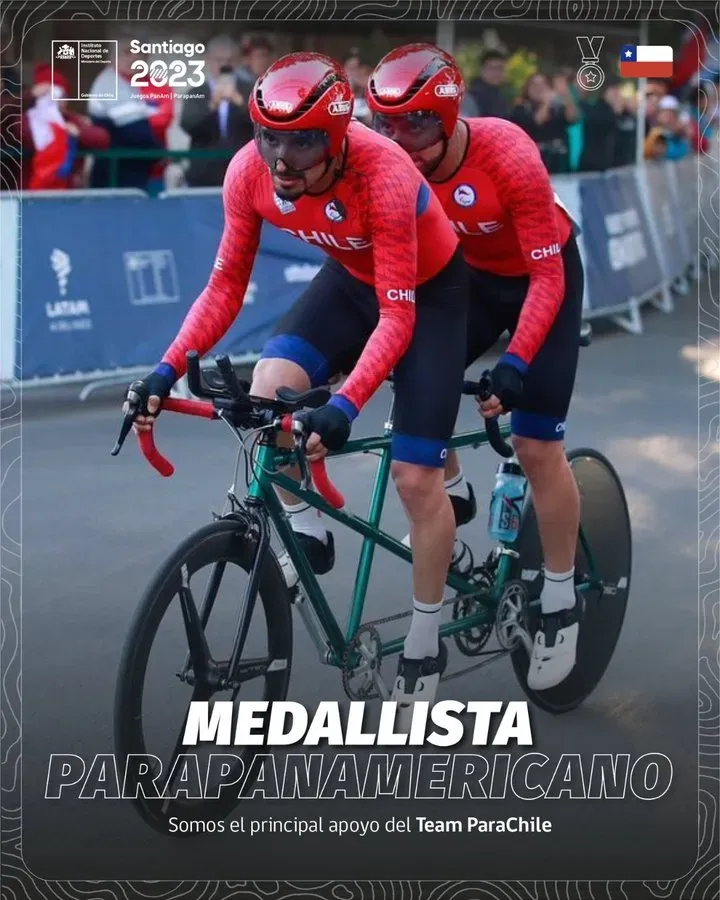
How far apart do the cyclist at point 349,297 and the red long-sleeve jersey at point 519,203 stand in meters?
0.19

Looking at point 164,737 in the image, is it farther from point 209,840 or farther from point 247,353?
point 247,353

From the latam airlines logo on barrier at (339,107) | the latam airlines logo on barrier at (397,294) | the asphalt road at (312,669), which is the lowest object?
the asphalt road at (312,669)

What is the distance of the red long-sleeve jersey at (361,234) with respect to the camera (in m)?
3.99

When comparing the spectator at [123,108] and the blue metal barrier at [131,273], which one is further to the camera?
the blue metal barrier at [131,273]

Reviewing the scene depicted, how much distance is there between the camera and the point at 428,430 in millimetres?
4273

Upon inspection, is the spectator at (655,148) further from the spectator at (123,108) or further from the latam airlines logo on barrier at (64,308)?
the latam airlines logo on barrier at (64,308)

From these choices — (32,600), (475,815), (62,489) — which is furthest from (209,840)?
(62,489)

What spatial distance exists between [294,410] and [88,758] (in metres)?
1.01

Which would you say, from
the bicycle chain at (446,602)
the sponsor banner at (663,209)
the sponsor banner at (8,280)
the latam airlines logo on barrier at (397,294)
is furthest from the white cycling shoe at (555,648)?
the sponsor banner at (663,209)

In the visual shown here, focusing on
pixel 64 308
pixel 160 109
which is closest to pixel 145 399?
pixel 160 109

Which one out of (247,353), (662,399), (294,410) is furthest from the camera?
(247,353)

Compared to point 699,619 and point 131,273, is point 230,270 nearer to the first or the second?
point 699,619

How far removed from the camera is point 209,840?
3.92 m

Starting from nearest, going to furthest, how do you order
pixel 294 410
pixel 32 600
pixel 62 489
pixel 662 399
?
pixel 294 410 < pixel 32 600 < pixel 62 489 < pixel 662 399
